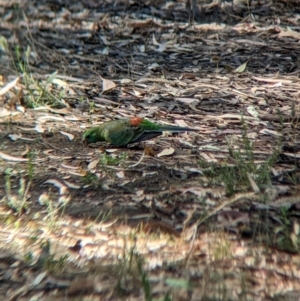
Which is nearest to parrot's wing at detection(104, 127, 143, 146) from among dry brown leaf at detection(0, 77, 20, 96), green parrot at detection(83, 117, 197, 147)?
green parrot at detection(83, 117, 197, 147)

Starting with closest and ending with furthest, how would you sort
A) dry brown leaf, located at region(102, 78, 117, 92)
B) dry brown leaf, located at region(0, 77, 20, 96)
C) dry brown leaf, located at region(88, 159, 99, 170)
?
dry brown leaf, located at region(88, 159, 99, 170) < dry brown leaf, located at region(0, 77, 20, 96) < dry brown leaf, located at region(102, 78, 117, 92)

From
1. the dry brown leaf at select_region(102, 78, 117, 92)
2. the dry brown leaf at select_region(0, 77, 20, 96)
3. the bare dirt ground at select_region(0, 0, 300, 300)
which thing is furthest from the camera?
the dry brown leaf at select_region(102, 78, 117, 92)

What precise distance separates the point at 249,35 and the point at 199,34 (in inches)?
18.5

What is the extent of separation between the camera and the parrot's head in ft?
13.0

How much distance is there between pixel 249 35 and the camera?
256 inches

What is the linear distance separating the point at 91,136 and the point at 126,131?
0.68 ft

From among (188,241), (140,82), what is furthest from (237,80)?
(188,241)

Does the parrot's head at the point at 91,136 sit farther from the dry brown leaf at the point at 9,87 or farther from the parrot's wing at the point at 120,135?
the dry brown leaf at the point at 9,87

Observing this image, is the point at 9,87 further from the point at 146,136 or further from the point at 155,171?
the point at 155,171

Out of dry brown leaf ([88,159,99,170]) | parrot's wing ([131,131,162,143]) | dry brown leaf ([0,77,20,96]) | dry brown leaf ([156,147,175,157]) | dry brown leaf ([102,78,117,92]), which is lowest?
dry brown leaf ([102,78,117,92])

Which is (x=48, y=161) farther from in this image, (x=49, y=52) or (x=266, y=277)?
(x=49, y=52)

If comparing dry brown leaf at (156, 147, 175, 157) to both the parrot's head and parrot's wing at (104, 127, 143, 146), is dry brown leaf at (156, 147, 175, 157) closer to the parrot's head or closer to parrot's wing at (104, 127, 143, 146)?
parrot's wing at (104, 127, 143, 146)

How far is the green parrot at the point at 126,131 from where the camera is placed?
3910 mm

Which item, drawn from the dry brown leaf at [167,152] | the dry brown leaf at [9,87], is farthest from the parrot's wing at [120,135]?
the dry brown leaf at [9,87]
